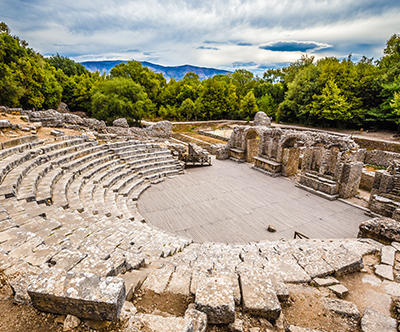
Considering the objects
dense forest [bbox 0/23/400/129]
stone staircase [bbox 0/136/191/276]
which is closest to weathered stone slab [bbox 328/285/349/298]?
stone staircase [bbox 0/136/191/276]

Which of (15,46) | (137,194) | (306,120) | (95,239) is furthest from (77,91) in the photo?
(95,239)

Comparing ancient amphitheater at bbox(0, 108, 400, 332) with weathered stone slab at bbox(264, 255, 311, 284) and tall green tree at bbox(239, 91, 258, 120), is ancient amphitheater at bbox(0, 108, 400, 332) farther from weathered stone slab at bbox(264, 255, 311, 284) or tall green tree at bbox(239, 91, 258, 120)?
tall green tree at bbox(239, 91, 258, 120)

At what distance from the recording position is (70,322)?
202cm

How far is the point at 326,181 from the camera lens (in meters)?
11.2

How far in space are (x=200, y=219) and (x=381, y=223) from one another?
5.95 m

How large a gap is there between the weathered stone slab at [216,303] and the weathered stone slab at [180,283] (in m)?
0.34

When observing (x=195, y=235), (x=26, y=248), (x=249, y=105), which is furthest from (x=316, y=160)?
(x=249, y=105)

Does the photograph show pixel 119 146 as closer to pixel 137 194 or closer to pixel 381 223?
pixel 137 194

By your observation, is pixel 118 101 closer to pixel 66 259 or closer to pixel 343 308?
pixel 66 259

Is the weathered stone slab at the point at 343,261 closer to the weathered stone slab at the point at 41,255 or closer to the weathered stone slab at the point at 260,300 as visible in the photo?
the weathered stone slab at the point at 260,300

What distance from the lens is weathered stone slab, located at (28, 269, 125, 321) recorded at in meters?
1.99

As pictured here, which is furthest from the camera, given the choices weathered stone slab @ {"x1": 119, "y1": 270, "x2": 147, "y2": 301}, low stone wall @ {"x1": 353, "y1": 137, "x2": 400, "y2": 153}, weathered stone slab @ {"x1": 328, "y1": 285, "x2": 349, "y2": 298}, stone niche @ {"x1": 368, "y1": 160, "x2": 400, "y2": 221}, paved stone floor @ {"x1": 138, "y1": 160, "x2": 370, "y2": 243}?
low stone wall @ {"x1": 353, "y1": 137, "x2": 400, "y2": 153}

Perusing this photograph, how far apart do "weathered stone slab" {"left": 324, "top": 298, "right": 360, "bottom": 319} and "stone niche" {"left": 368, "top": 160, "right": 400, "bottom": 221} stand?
7884mm

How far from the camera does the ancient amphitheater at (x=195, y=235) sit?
2.46m
